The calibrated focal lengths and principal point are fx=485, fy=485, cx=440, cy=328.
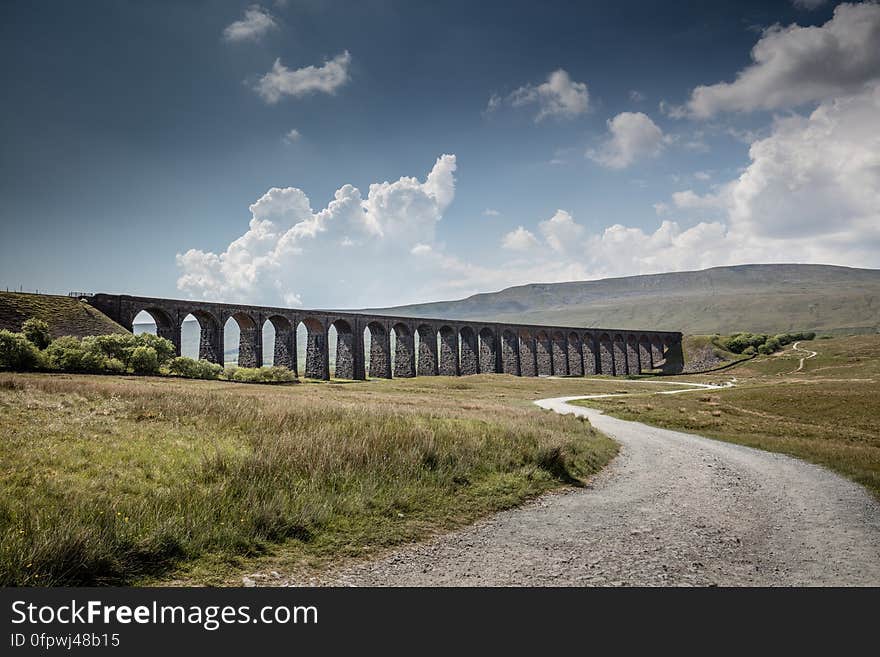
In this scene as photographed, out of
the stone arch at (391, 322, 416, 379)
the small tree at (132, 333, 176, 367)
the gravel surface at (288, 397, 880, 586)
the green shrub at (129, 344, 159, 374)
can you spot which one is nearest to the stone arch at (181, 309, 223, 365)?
the small tree at (132, 333, 176, 367)

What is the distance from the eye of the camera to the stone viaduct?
163 ft

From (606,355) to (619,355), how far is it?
3.25 metres

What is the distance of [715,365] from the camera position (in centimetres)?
9562

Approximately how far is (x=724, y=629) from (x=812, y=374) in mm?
71947

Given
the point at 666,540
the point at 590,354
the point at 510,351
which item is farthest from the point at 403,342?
the point at 666,540

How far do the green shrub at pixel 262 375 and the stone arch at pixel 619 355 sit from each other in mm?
77687

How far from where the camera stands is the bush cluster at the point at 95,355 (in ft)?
95.0

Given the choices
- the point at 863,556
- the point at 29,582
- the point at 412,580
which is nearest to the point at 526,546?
the point at 412,580

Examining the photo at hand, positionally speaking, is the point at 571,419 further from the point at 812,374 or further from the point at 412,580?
the point at 812,374

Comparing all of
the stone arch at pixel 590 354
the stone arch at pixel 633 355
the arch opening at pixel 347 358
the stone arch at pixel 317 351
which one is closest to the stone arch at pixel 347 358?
the arch opening at pixel 347 358

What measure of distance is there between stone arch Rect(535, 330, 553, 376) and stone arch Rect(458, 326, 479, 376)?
18279mm

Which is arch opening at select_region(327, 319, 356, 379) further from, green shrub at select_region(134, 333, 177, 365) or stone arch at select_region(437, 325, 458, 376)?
green shrub at select_region(134, 333, 177, 365)

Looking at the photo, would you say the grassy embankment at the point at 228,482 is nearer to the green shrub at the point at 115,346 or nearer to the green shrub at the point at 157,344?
the green shrub at the point at 115,346

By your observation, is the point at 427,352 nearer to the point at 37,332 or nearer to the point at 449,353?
the point at 449,353
